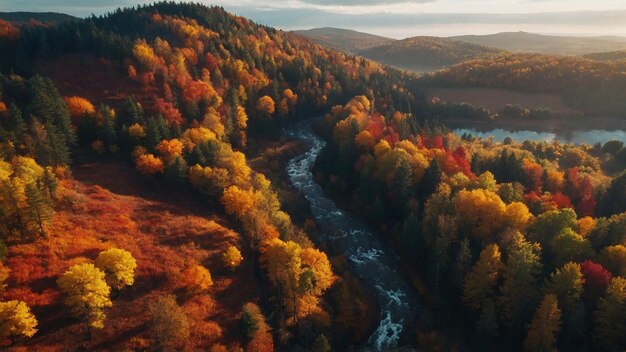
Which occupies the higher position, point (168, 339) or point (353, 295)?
point (168, 339)

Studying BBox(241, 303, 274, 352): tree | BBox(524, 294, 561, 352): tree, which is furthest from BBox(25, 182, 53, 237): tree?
BBox(524, 294, 561, 352): tree

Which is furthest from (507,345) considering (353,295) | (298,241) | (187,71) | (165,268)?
(187,71)

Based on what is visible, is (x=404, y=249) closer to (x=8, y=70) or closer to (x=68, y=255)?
(x=68, y=255)

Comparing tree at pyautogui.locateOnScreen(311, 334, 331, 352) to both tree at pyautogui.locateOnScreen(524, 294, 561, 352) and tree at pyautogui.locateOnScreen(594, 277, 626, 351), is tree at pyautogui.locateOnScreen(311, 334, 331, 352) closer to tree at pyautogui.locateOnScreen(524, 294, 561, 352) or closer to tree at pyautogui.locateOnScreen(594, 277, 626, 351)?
tree at pyautogui.locateOnScreen(524, 294, 561, 352)

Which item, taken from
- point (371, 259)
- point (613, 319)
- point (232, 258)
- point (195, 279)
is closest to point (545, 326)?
point (613, 319)

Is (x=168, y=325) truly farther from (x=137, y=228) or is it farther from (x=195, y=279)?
(x=137, y=228)

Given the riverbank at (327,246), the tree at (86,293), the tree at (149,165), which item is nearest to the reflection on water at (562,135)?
the riverbank at (327,246)
